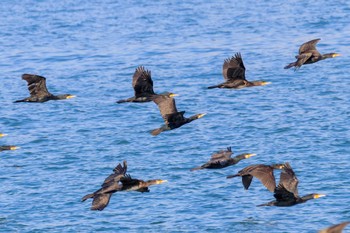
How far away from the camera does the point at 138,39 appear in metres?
66.9

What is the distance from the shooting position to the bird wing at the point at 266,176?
3011 centimetres

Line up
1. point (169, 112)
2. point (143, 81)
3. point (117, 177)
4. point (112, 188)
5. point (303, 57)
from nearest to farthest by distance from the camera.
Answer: point (112, 188) < point (117, 177) < point (169, 112) < point (143, 81) < point (303, 57)

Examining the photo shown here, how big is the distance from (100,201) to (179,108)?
69.2ft

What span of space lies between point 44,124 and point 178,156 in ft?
29.8

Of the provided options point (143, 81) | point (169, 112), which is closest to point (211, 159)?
point (169, 112)

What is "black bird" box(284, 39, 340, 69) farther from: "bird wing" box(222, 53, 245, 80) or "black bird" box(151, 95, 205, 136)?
"black bird" box(151, 95, 205, 136)

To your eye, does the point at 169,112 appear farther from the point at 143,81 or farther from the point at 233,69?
the point at 233,69

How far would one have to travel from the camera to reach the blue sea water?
36.8 meters

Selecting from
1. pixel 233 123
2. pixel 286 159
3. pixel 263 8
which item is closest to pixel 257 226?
pixel 286 159

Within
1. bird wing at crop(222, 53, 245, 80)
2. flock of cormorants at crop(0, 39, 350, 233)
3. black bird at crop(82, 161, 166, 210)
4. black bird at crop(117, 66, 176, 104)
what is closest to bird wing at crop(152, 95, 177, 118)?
flock of cormorants at crop(0, 39, 350, 233)

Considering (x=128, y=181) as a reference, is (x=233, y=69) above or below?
above

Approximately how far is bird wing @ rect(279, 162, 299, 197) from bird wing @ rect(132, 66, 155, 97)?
5053 millimetres

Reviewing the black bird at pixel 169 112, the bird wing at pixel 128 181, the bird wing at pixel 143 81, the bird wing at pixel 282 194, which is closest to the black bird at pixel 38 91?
the bird wing at pixel 143 81

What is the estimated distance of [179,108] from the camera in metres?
50.9
